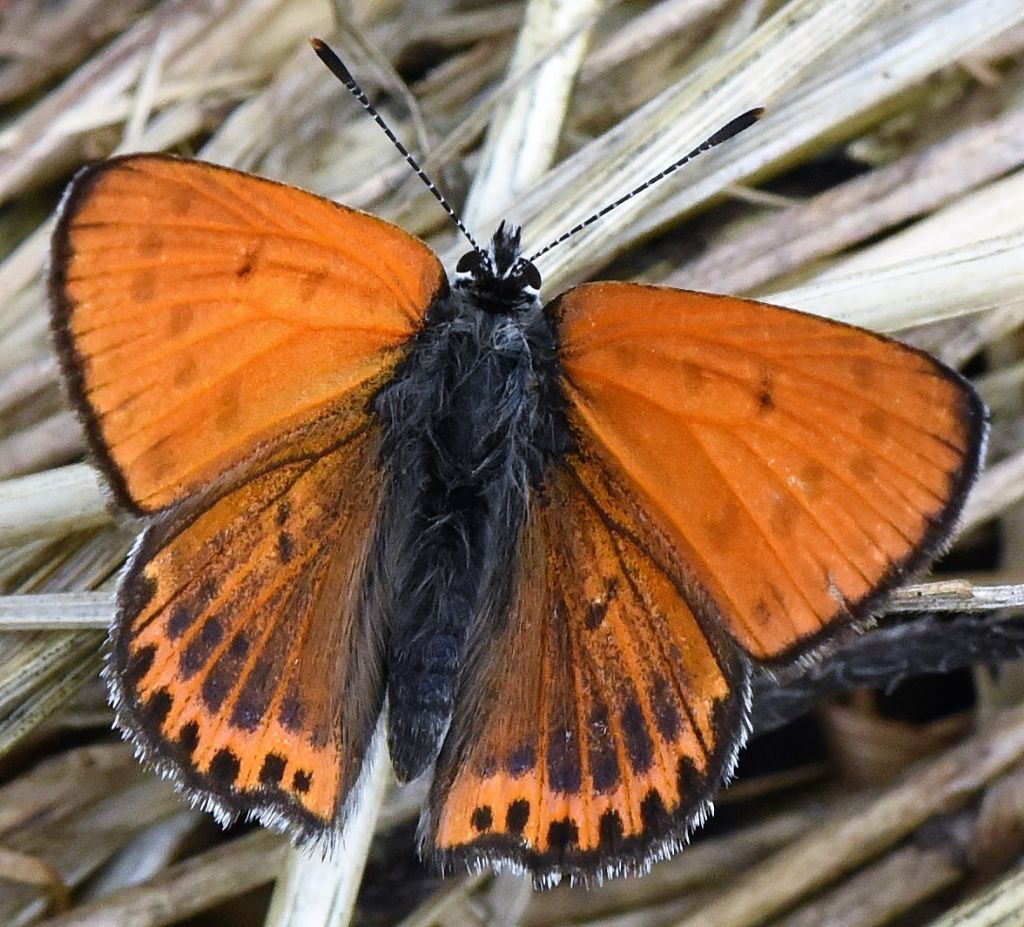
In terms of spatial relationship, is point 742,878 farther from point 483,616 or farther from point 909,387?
point 909,387

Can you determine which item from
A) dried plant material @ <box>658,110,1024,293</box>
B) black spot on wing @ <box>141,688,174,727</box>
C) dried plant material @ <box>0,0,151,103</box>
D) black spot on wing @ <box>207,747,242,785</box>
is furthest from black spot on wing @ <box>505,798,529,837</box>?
dried plant material @ <box>0,0,151,103</box>

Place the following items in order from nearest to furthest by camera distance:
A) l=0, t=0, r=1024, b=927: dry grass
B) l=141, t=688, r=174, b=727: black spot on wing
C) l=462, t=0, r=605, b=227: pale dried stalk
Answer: l=141, t=688, r=174, b=727: black spot on wing → l=0, t=0, r=1024, b=927: dry grass → l=462, t=0, r=605, b=227: pale dried stalk

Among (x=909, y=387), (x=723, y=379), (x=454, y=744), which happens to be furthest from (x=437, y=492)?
(x=909, y=387)

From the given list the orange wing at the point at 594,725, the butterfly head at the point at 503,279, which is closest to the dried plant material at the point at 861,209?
the butterfly head at the point at 503,279

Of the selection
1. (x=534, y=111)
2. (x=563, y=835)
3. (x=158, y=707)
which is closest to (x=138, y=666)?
(x=158, y=707)

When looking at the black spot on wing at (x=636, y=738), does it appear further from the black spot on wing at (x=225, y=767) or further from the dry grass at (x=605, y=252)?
the black spot on wing at (x=225, y=767)

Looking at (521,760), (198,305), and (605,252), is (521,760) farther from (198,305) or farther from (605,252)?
(605,252)

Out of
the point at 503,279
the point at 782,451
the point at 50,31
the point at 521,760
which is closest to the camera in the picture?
the point at 782,451

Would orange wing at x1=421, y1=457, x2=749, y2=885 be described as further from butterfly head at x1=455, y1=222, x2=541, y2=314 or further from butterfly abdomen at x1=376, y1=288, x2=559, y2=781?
butterfly head at x1=455, y1=222, x2=541, y2=314
